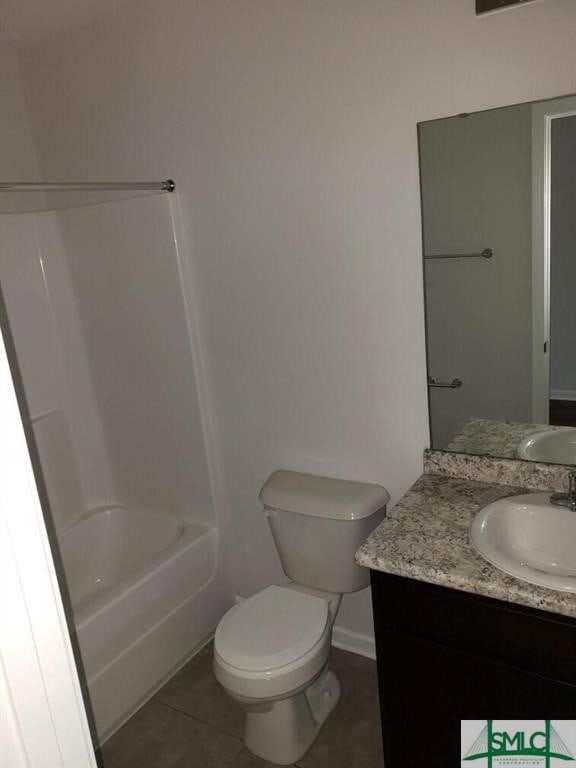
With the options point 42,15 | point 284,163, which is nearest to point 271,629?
point 284,163

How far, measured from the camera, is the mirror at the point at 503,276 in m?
1.63

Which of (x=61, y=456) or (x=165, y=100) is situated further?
(x=61, y=456)

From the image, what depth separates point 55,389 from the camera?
2666mm

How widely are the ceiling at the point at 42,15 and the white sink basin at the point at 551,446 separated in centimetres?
195

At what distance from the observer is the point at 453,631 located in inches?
57.6

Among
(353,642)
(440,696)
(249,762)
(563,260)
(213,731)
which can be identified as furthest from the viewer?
(353,642)

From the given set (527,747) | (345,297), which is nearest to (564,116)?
(345,297)

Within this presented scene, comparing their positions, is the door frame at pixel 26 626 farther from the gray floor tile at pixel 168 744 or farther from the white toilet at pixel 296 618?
the gray floor tile at pixel 168 744

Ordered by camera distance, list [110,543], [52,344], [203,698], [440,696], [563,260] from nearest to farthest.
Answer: [440,696] → [563,260] → [203,698] → [52,344] → [110,543]

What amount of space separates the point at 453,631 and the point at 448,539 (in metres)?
0.22

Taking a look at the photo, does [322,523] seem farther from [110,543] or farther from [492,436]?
[110,543]

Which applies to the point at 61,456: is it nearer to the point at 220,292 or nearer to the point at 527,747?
the point at 220,292

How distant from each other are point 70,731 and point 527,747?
4.16 ft

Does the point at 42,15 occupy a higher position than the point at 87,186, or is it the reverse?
the point at 42,15
